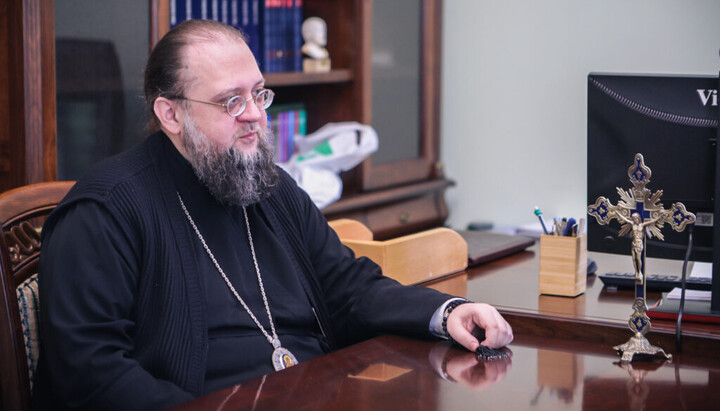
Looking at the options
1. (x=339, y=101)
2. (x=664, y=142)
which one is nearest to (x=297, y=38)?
(x=339, y=101)

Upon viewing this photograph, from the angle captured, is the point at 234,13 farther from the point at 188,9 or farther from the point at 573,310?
the point at 573,310

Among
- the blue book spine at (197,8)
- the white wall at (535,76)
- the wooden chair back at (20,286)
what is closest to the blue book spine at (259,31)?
the blue book spine at (197,8)

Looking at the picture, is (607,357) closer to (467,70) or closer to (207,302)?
(207,302)

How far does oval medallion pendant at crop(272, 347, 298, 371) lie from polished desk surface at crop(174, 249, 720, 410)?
0.18 m

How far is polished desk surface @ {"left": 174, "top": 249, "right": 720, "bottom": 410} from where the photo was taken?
4.08 ft

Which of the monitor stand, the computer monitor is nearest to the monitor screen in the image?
the computer monitor

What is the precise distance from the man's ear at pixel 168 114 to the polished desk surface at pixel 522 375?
592 millimetres

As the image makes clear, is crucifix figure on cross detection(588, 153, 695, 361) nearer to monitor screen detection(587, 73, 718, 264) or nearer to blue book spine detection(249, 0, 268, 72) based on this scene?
monitor screen detection(587, 73, 718, 264)

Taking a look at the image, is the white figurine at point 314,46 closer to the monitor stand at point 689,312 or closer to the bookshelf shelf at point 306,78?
the bookshelf shelf at point 306,78

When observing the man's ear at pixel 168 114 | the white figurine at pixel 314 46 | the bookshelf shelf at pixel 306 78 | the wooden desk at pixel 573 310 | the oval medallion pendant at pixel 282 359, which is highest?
the white figurine at pixel 314 46

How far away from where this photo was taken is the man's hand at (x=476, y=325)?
1.51m

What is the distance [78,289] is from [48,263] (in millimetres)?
81

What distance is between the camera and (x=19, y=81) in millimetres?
2107

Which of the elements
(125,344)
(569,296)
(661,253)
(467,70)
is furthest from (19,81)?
(467,70)
